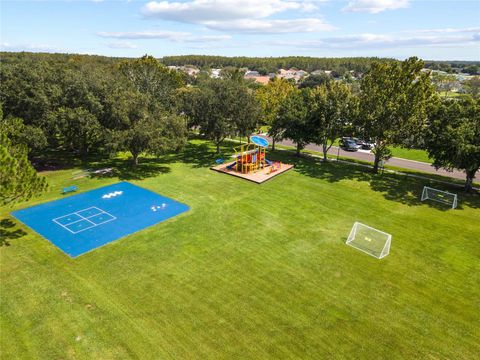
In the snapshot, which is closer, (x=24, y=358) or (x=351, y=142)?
(x=24, y=358)

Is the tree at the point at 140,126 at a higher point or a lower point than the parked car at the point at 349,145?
higher

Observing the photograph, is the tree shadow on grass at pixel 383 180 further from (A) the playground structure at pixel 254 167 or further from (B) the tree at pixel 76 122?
(B) the tree at pixel 76 122

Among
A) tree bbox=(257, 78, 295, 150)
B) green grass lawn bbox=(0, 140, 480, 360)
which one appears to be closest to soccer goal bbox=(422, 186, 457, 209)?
green grass lawn bbox=(0, 140, 480, 360)

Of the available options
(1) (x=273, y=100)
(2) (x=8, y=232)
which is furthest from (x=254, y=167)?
(2) (x=8, y=232)

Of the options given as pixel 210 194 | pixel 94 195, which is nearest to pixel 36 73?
pixel 94 195

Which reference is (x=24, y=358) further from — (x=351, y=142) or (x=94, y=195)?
(x=351, y=142)

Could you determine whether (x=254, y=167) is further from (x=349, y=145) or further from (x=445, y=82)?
(x=445, y=82)

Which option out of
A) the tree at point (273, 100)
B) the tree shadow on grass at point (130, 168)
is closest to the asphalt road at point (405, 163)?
the tree at point (273, 100)
